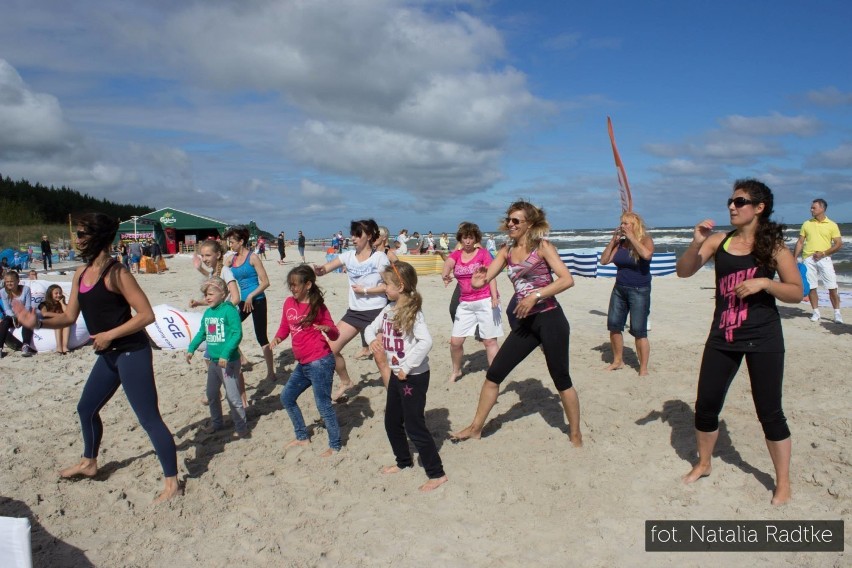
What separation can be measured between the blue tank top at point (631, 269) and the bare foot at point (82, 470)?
5317 millimetres

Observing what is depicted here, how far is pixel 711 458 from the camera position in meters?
4.13

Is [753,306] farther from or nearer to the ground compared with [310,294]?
nearer to the ground

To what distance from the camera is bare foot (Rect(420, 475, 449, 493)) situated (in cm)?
408

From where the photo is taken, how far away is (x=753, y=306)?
3459mm

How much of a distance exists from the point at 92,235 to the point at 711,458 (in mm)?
4595

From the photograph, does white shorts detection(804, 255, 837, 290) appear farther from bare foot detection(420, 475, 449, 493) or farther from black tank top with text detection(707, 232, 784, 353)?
bare foot detection(420, 475, 449, 493)

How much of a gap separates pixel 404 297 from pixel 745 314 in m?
2.21

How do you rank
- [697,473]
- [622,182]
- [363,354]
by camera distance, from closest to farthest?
[697,473] < [622,182] < [363,354]

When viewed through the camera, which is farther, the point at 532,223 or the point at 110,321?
the point at 532,223

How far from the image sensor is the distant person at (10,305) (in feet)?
27.5

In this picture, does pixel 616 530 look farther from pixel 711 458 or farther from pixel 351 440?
pixel 351 440

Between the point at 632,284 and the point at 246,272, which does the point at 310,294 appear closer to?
the point at 246,272

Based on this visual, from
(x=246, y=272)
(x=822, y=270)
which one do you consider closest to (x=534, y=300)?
(x=246, y=272)

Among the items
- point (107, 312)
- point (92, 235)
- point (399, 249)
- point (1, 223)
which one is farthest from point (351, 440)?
point (1, 223)
